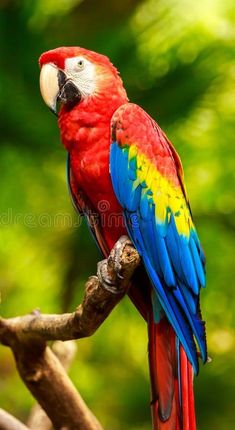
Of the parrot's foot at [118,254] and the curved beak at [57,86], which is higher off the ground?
the curved beak at [57,86]

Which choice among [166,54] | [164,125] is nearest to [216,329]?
[164,125]

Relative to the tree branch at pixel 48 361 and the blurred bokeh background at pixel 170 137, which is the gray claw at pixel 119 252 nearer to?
the tree branch at pixel 48 361

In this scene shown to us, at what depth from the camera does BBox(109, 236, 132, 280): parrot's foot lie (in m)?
1.24

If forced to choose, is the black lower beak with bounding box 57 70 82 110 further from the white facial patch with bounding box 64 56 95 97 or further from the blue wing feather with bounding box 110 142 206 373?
the blue wing feather with bounding box 110 142 206 373

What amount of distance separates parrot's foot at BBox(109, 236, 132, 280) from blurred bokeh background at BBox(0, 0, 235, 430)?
2.56 ft

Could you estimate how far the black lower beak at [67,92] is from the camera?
138 centimetres

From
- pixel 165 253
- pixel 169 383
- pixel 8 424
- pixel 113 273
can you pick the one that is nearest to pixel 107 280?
pixel 113 273

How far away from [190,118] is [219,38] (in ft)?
0.95

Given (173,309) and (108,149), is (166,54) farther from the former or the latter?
(173,309)

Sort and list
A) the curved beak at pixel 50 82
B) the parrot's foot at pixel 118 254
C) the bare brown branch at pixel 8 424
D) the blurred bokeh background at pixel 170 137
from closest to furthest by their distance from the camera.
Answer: the parrot's foot at pixel 118 254, the curved beak at pixel 50 82, the bare brown branch at pixel 8 424, the blurred bokeh background at pixel 170 137

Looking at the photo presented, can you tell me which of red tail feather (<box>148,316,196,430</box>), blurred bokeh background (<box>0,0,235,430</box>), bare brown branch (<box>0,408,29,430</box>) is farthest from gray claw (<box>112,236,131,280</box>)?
blurred bokeh background (<box>0,0,235,430</box>)

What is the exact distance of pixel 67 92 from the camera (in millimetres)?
1382

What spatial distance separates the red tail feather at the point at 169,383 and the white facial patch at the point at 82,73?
481 mm

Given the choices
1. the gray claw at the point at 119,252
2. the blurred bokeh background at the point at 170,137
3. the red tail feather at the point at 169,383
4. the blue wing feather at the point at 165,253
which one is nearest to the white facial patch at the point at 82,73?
the blue wing feather at the point at 165,253
